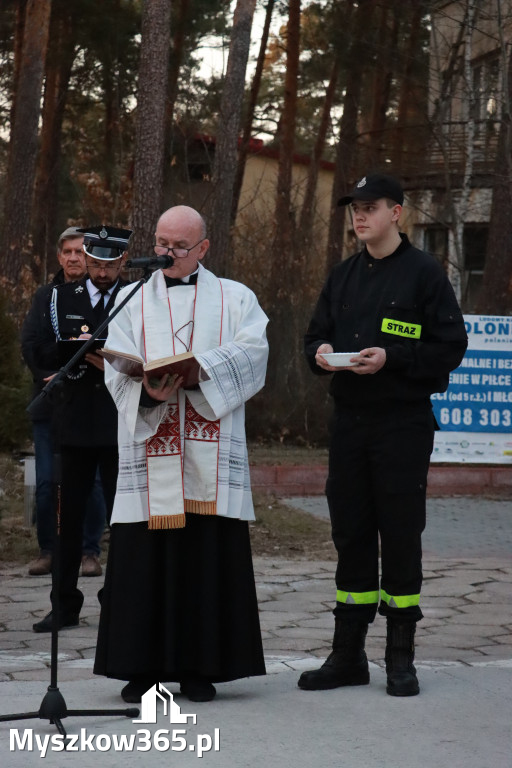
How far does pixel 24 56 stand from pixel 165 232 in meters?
16.7

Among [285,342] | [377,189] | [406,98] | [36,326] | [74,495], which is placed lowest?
[74,495]

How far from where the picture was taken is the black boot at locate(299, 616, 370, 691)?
539cm

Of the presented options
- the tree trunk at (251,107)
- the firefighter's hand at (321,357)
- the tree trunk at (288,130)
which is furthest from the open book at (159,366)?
the tree trunk at (251,107)

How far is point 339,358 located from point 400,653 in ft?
4.28

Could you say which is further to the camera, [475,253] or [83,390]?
[475,253]

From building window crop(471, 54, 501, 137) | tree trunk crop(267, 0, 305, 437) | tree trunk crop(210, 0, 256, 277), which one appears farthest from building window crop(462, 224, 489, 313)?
tree trunk crop(267, 0, 305, 437)

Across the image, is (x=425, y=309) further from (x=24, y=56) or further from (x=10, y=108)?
(x=10, y=108)

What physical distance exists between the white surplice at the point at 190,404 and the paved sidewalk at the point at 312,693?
32.5 inches

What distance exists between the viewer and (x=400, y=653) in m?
5.37

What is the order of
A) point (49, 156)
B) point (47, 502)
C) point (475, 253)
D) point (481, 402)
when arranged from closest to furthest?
point (47, 502) → point (481, 402) → point (475, 253) → point (49, 156)

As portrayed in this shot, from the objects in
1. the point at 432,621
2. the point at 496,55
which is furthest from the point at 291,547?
the point at 496,55

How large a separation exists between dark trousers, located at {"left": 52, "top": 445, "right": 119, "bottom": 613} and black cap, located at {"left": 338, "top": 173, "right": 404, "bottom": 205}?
6.78 ft

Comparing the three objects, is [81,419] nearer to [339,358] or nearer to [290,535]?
[339,358]

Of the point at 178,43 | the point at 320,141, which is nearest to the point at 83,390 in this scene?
the point at 178,43
